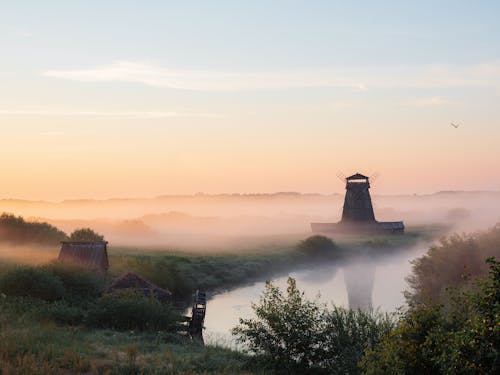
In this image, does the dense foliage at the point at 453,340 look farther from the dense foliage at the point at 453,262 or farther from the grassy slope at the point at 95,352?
the dense foliage at the point at 453,262

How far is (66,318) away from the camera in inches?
1220

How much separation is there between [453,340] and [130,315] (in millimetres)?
21614

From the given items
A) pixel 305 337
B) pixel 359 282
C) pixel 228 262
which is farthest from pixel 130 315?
pixel 228 262

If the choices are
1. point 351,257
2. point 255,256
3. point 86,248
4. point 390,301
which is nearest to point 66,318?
point 86,248

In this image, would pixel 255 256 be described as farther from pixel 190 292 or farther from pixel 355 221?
pixel 355 221

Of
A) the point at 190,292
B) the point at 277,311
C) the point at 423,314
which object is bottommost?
the point at 190,292

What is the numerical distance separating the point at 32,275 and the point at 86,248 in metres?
12.7

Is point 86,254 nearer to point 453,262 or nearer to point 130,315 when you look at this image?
point 130,315

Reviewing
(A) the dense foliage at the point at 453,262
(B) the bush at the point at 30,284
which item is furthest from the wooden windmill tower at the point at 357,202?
(B) the bush at the point at 30,284

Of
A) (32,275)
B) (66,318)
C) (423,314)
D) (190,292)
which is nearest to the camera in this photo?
(423,314)

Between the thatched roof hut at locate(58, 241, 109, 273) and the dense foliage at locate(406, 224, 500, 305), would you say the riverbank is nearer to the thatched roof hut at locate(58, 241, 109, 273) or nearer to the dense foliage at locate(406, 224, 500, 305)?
the thatched roof hut at locate(58, 241, 109, 273)

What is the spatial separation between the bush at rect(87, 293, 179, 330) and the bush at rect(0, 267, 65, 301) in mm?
5174

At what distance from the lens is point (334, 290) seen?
2207 inches

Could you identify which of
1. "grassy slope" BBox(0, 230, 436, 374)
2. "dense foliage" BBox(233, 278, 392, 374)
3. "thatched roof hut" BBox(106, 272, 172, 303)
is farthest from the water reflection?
"grassy slope" BBox(0, 230, 436, 374)
